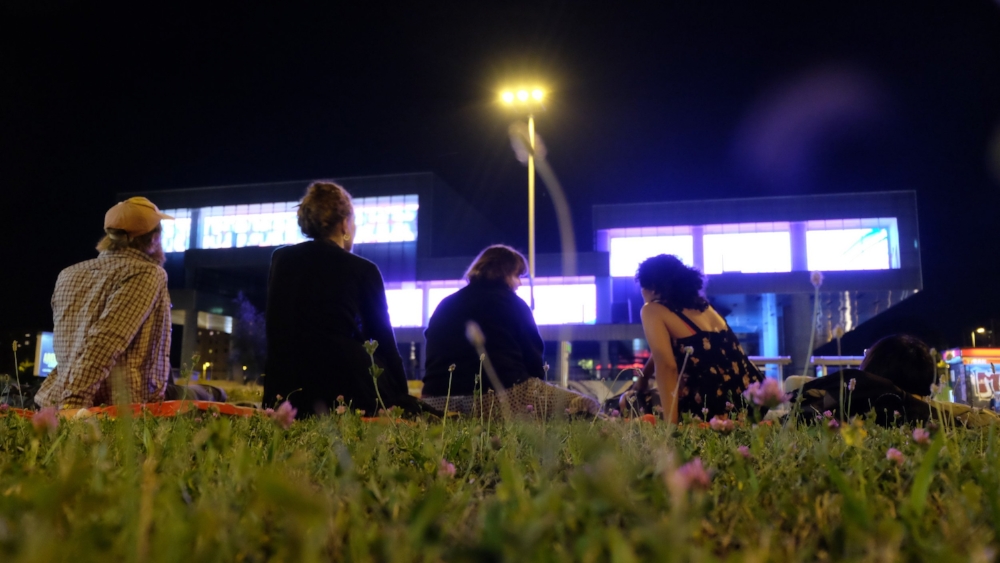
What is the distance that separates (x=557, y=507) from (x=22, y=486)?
2.58ft

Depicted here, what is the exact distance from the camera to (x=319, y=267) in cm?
372

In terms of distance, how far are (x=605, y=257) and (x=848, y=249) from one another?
30.3ft

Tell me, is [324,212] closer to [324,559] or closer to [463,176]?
[324,559]

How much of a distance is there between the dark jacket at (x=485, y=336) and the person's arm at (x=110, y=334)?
1707mm

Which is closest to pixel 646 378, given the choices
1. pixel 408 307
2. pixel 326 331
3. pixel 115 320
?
pixel 326 331

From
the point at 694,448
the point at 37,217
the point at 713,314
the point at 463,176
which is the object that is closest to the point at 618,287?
the point at 463,176

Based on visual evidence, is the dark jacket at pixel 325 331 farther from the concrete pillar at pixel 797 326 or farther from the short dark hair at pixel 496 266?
the concrete pillar at pixel 797 326

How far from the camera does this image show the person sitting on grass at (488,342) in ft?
14.0

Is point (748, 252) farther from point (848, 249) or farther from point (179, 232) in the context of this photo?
point (179, 232)

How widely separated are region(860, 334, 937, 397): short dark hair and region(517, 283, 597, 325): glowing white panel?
2341 centimetres

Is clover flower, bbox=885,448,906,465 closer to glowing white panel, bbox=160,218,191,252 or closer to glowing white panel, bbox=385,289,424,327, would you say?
glowing white panel, bbox=385,289,424,327

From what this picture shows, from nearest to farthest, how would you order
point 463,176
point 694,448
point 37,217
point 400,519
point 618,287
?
point 400,519 → point 694,448 → point 37,217 → point 463,176 → point 618,287

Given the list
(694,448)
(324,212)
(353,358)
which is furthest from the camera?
(324,212)

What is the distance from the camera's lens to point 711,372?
4004mm
